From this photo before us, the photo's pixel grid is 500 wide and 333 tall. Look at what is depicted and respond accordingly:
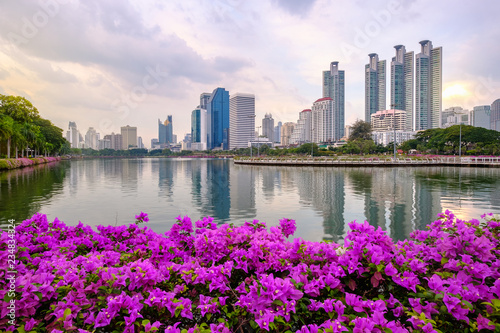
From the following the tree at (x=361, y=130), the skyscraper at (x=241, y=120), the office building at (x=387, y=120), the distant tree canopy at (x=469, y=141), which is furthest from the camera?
the skyscraper at (x=241, y=120)

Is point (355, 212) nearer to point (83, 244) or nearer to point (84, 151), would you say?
point (83, 244)

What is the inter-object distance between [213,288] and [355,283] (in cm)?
110

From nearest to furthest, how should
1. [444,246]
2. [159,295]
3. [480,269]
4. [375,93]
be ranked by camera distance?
[159,295]
[480,269]
[444,246]
[375,93]

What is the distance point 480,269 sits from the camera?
236cm

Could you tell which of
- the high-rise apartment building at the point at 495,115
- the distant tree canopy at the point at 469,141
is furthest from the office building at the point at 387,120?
the distant tree canopy at the point at 469,141

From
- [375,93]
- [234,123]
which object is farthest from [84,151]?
[375,93]

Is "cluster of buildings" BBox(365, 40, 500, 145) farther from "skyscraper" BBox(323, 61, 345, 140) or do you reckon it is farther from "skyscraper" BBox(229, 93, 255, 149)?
"skyscraper" BBox(229, 93, 255, 149)

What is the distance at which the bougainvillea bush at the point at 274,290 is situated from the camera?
6.52 ft

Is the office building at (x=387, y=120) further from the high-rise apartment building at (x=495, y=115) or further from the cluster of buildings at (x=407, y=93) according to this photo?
the high-rise apartment building at (x=495, y=115)

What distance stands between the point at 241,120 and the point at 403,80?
88.1 metres

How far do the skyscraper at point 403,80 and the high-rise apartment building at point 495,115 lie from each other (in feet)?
167

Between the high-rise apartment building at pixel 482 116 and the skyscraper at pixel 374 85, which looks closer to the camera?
the high-rise apartment building at pixel 482 116

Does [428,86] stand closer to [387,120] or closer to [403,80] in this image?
[403,80]

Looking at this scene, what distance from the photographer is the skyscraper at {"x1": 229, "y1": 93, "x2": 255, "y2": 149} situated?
17962 centimetres
